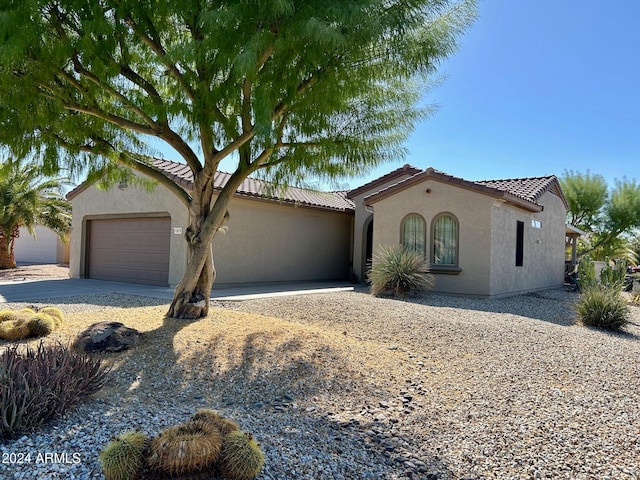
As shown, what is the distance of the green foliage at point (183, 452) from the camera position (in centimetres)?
306

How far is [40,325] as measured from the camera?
7066mm

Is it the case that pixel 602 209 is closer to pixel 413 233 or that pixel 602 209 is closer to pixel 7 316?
pixel 413 233

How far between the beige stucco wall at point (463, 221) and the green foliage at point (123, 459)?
40.7 ft

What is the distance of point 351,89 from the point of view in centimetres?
707

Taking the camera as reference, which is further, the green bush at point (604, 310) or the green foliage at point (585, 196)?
the green foliage at point (585, 196)

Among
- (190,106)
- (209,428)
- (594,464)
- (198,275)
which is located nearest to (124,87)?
(190,106)

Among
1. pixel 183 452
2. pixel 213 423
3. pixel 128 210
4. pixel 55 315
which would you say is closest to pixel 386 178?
pixel 128 210

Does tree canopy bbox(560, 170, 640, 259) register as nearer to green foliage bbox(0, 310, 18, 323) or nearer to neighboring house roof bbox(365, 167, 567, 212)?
neighboring house roof bbox(365, 167, 567, 212)

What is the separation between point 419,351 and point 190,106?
5.60 m

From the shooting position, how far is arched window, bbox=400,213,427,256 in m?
15.2

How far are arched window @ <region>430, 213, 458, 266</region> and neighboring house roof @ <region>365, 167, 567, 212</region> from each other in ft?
3.90

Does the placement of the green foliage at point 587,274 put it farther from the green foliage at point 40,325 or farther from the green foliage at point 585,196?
the green foliage at point 585,196

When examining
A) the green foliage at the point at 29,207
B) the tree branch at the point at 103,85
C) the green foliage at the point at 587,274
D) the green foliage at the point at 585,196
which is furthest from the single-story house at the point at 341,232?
the green foliage at the point at 585,196

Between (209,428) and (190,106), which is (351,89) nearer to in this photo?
(190,106)
